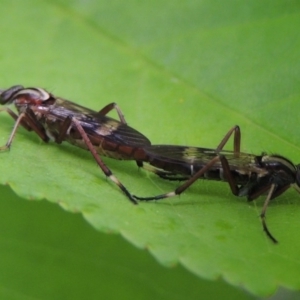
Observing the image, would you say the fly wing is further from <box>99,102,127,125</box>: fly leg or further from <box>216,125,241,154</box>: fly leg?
<box>216,125,241,154</box>: fly leg

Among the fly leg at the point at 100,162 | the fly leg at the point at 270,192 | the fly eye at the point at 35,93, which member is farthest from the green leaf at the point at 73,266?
the fly eye at the point at 35,93

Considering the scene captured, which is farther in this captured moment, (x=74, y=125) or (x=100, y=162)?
(x=74, y=125)

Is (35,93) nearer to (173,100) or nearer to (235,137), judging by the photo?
(173,100)

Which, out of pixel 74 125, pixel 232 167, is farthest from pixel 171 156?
pixel 74 125

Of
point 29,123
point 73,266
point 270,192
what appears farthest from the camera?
point 29,123

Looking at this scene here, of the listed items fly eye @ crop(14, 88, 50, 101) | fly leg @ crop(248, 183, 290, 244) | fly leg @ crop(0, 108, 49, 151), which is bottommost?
fly leg @ crop(0, 108, 49, 151)

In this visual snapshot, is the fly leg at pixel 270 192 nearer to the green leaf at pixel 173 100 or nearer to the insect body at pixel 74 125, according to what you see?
the green leaf at pixel 173 100

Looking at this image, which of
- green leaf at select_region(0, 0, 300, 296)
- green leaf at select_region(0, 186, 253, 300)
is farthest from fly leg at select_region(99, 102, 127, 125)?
green leaf at select_region(0, 186, 253, 300)
